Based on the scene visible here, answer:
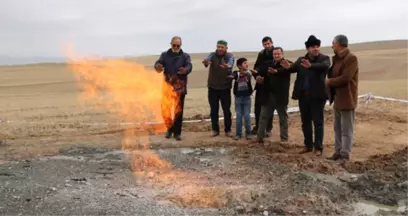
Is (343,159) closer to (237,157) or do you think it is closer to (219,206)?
(237,157)

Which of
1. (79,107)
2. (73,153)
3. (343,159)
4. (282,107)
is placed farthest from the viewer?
(79,107)

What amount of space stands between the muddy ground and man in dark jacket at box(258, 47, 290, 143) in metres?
0.59

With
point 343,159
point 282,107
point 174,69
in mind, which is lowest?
point 343,159

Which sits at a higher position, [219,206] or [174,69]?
[174,69]

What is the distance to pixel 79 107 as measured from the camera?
18.6m

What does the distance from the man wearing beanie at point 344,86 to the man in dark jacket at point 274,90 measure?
1.30 meters

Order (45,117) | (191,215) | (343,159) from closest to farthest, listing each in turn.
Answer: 1. (191,215)
2. (343,159)
3. (45,117)

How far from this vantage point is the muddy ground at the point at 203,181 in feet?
19.4

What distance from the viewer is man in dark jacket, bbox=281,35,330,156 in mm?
8641

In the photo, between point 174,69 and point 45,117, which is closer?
point 174,69

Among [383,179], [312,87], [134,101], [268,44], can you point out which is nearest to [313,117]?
[312,87]

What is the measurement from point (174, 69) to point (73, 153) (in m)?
2.85

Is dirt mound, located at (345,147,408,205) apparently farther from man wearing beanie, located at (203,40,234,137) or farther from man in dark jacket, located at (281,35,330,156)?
man wearing beanie, located at (203,40,234,137)

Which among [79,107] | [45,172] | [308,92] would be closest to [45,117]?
[79,107]
